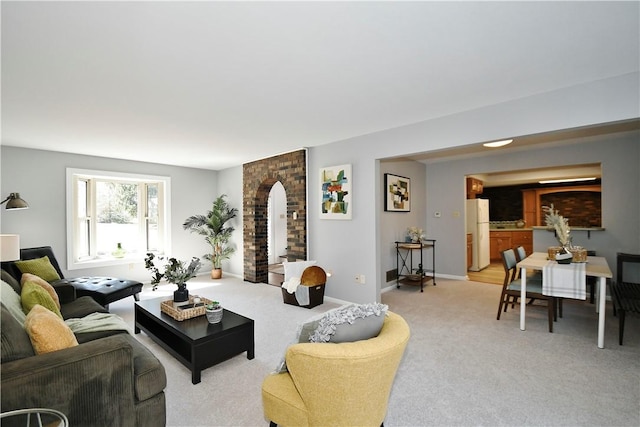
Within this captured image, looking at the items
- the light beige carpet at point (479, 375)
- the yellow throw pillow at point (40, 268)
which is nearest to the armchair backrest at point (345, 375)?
the light beige carpet at point (479, 375)

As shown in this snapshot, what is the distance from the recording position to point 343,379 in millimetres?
1302

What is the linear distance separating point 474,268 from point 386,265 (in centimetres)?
280

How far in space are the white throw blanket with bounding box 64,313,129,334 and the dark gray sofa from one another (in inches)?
26.1

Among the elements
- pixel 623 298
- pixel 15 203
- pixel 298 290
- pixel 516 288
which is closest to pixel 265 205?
pixel 298 290

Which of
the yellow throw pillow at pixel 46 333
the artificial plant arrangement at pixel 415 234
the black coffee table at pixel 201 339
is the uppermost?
the artificial plant arrangement at pixel 415 234

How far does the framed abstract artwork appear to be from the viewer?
4.33 meters

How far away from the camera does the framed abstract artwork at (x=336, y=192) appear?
4.33 m

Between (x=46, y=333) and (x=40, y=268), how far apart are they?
108 inches

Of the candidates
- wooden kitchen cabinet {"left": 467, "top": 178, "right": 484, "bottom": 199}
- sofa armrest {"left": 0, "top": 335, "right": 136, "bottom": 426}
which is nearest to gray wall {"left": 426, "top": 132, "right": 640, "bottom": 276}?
wooden kitchen cabinet {"left": 467, "top": 178, "right": 484, "bottom": 199}

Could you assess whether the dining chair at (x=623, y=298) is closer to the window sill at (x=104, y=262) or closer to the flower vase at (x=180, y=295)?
the flower vase at (x=180, y=295)

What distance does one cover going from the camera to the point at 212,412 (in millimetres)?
1995

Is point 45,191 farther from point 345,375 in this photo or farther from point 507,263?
point 507,263

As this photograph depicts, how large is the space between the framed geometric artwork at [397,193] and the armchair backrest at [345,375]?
13.2 feet

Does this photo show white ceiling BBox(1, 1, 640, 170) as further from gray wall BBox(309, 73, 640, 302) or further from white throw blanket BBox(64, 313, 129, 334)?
white throw blanket BBox(64, 313, 129, 334)
